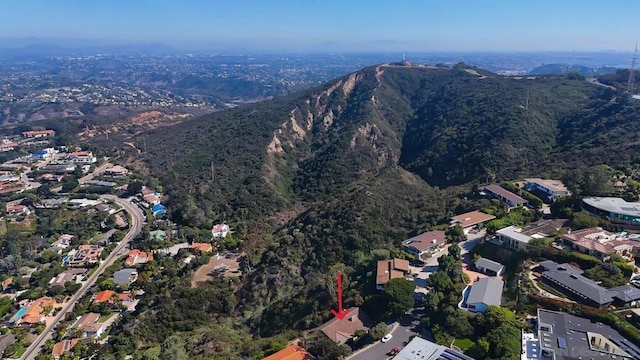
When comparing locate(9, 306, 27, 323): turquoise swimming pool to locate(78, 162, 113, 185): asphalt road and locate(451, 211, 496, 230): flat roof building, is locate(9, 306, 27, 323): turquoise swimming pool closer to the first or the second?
locate(78, 162, 113, 185): asphalt road

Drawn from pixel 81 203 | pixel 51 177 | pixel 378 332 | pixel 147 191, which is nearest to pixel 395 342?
pixel 378 332

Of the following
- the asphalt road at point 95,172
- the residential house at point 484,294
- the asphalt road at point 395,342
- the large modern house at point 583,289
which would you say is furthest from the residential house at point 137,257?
the large modern house at point 583,289

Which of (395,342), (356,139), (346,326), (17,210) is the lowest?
(17,210)

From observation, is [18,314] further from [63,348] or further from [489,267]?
[489,267]

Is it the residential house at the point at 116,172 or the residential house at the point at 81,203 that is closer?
the residential house at the point at 81,203

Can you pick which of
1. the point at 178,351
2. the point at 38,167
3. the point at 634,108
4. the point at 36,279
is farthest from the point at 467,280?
the point at 38,167

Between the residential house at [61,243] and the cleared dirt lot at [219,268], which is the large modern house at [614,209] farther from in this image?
the residential house at [61,243]

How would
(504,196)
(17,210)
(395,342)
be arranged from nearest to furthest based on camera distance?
(395,342) → (504,196) → (17,210)
